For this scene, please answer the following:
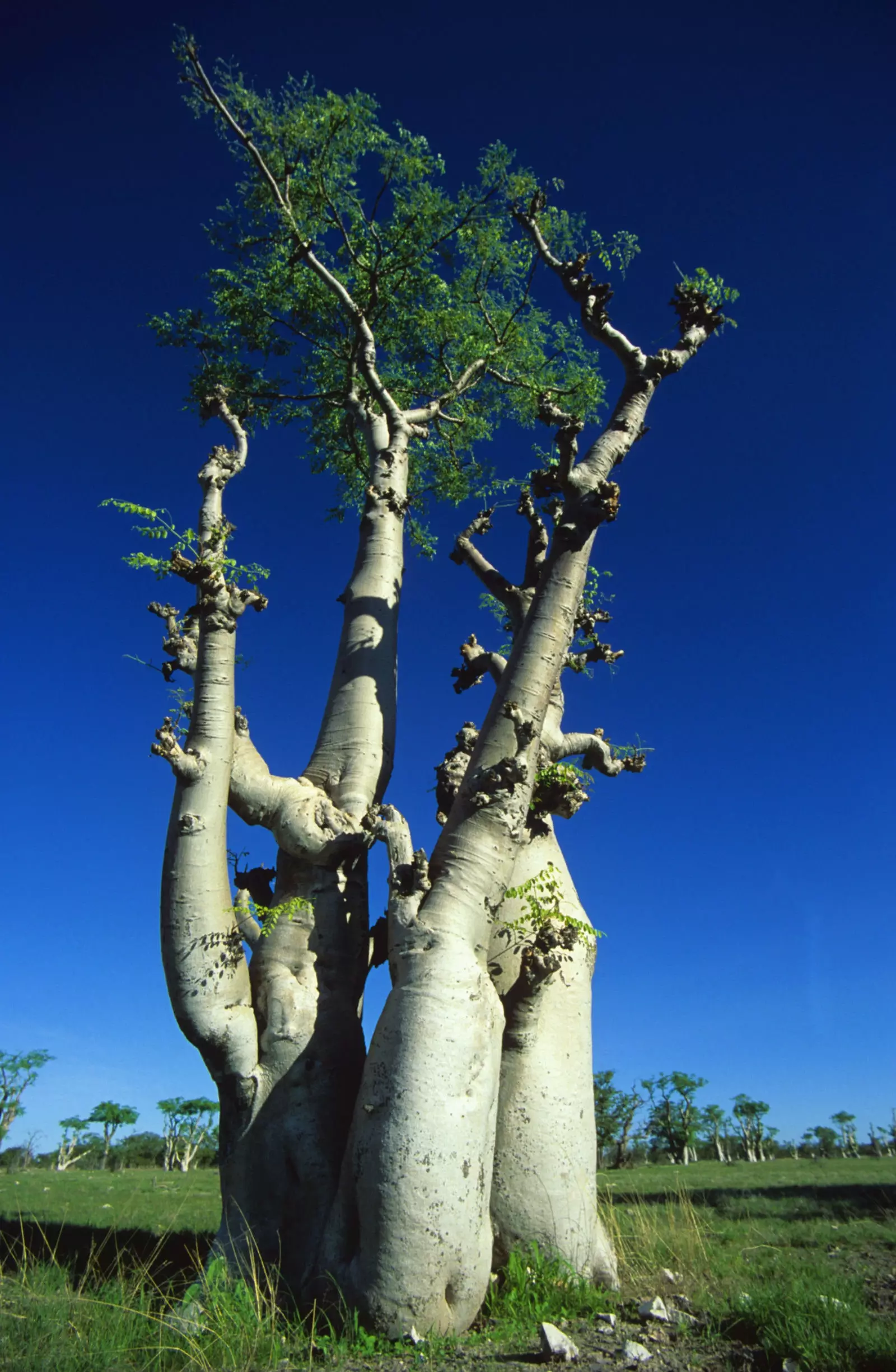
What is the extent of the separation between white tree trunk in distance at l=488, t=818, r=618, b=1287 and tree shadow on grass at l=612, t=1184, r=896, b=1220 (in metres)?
4.22

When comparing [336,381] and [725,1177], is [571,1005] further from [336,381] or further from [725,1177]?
[725,1177]

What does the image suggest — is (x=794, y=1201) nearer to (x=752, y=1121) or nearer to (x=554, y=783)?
(x=554, y=783)

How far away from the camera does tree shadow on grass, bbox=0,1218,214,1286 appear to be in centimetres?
516

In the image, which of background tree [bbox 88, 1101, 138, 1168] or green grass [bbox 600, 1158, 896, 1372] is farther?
background tree [bbox 88, 1101, 138, 1168]

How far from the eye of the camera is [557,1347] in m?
3.51

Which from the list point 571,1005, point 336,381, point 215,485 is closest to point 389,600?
point 215,485

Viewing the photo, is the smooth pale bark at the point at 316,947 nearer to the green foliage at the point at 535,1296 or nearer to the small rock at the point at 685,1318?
the green foliage at the point at 535,1296

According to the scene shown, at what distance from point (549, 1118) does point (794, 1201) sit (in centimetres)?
1142

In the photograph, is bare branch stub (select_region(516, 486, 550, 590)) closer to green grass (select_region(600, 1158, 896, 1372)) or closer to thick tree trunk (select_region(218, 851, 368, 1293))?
thick tree trunk (select_region(218, 851, 368, 1293))

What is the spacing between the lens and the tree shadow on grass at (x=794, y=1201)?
11.0 m

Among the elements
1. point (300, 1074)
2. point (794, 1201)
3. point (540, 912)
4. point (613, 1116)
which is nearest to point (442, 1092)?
point (300, 1074)

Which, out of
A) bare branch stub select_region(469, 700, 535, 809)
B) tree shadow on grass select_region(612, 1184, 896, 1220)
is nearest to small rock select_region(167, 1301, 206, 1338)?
bare branch stub select_region(469, 700, 535, 809)

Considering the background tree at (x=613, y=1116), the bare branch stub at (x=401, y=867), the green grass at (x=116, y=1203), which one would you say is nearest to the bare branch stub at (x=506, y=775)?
the bare branch stub at (x=401, y=867)

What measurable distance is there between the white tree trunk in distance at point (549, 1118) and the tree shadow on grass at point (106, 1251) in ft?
6.58
